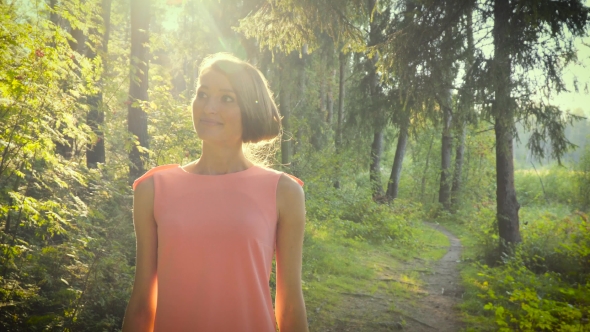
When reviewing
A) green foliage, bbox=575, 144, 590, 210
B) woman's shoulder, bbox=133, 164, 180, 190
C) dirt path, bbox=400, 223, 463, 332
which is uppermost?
woman's shoulder, bbox=133, 164, 180, 190

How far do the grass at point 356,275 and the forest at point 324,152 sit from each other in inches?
2.0

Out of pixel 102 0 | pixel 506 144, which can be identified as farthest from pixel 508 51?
pixel 102 0

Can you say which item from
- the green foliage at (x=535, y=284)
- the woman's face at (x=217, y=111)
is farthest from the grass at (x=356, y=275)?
the woman's face at (x=217, y=111)

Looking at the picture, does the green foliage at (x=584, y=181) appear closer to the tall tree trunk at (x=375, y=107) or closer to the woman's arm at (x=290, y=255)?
the tall tree trunk at (x=375, y=107)

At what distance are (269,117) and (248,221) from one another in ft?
1.77

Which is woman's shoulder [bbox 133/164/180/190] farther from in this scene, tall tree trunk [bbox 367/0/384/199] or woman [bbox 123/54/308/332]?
tall tree trunk [bbox 367/0/384/199]

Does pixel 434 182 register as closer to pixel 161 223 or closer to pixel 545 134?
pixel 545 134

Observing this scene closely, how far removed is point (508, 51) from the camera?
26.0ft

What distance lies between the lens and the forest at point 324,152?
13.3ft

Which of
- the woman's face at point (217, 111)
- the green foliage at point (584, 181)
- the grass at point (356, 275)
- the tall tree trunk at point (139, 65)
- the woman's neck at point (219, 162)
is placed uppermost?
the tall tree trunk at point (139, 65)

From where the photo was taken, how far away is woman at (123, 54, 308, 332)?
1771mm

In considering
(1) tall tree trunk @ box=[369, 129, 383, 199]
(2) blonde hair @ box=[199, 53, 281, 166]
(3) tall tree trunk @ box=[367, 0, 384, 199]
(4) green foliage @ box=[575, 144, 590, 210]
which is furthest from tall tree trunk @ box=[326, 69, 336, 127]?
(2) blonde hair @ box=[199, 53, 281, 166]

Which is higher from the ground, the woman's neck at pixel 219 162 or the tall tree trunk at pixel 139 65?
the tall tree trunk at pixel 139 65

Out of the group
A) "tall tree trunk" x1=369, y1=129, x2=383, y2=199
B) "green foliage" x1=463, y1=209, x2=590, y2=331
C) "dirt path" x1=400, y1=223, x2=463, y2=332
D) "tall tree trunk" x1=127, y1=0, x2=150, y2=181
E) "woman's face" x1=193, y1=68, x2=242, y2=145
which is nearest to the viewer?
"woman's face" x1=193, y1=68, x2=242, y2=145
